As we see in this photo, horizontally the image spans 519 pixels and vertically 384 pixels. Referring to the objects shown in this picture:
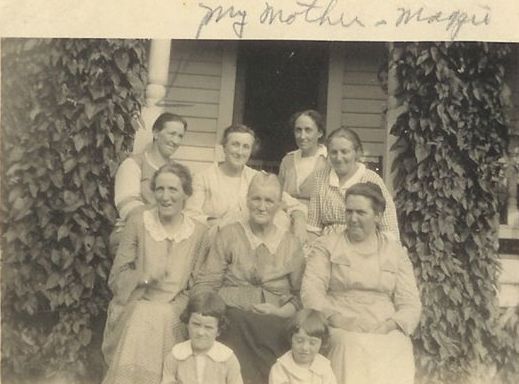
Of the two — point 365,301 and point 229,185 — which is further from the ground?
point 229,185

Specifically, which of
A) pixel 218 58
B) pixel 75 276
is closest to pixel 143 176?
pixel 75 276

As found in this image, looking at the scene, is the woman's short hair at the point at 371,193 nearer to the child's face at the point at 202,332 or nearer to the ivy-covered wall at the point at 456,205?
the ivy-covered wall at the point at 456,205

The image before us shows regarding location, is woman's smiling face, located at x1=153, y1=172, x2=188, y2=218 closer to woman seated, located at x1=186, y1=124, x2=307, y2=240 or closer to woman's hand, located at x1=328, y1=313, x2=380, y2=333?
woman seated, located at x1=186, y1=124, x2=307, y2=240

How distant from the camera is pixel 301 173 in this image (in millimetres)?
2152

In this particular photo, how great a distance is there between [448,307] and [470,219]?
0.29 m

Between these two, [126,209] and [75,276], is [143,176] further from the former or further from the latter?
[75,276]

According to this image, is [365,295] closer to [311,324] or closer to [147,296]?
[311,324]

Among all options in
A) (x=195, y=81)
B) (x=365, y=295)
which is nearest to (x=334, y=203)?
(x=365, y=295)

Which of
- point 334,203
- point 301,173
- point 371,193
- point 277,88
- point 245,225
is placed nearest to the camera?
point 371,193

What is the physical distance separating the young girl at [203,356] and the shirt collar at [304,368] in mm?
129

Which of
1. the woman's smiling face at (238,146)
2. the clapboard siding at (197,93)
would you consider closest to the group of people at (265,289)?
the woman's smiling face at (238,146)

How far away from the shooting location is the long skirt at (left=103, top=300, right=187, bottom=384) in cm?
169

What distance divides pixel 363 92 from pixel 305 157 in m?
0.71

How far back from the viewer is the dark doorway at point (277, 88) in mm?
2517
